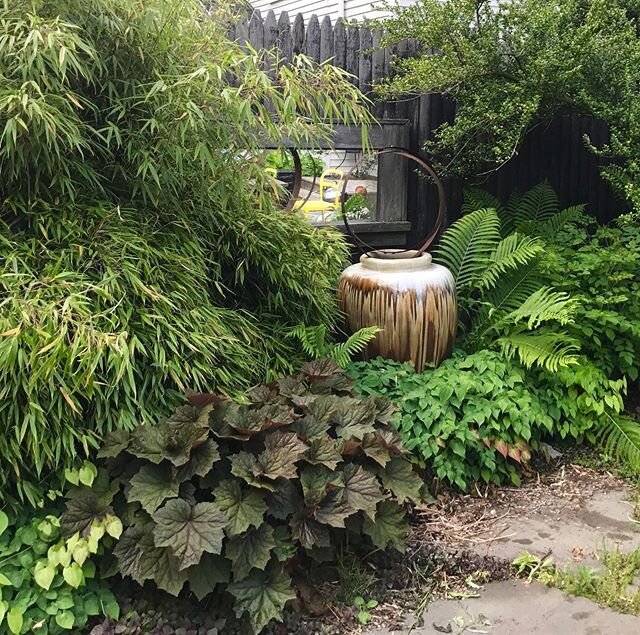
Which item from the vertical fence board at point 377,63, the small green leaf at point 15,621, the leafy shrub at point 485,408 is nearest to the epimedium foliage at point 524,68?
the vertical fence board at point 377,63

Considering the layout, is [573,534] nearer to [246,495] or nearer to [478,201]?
[246,495]

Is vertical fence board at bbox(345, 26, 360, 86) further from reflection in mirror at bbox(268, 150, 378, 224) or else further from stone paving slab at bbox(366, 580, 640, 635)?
stone paving slab at bbox(366, 580, 640, 635)

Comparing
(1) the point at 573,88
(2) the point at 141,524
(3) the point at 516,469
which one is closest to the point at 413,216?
(1) the point at 573,88

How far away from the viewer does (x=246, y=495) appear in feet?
7.84

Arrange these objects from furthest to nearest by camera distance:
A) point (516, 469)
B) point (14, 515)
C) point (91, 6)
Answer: point (516, 469) → point (91, 6) → point (14, 515)

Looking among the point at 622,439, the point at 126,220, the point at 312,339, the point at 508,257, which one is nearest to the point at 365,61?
the point at 508,257

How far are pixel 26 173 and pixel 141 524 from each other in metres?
1.42

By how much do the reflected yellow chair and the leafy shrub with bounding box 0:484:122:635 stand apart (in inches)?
109

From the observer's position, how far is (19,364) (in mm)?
2242

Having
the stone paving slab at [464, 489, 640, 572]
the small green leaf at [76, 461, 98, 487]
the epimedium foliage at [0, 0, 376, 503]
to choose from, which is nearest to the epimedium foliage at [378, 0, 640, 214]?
the epimedium foliage at [0, 0, 376, 503]

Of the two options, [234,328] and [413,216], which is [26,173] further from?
[413,216]

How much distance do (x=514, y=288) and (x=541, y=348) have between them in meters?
0.75

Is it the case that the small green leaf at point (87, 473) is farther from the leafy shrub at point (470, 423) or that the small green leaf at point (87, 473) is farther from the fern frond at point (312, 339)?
the leafy shrub at point (470, 423)

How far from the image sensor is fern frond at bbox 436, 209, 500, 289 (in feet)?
14.2
